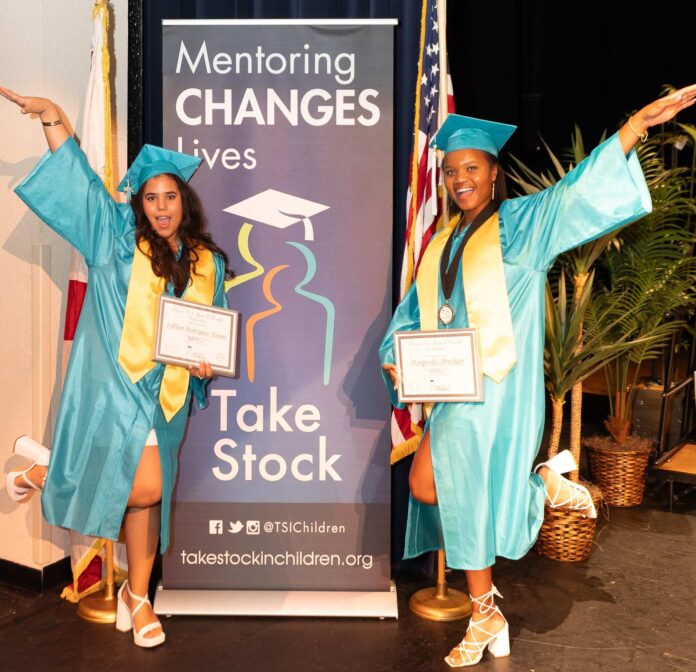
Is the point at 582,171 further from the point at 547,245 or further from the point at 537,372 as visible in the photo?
the point at 537,372

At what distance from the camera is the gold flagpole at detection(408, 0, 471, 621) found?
315 cm

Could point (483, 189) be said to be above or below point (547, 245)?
above

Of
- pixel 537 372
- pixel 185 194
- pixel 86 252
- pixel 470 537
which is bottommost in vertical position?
pixel 470 537

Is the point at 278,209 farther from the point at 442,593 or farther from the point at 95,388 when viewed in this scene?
the point at 442,593

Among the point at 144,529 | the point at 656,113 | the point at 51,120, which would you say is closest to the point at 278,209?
the point at 51,120

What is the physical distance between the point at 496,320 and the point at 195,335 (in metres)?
0.97

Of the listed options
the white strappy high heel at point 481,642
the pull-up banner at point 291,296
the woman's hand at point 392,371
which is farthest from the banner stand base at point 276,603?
the woman's hand at point 392,371

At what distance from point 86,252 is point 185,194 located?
381 mm

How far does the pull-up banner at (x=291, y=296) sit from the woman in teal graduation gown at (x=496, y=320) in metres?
0.40

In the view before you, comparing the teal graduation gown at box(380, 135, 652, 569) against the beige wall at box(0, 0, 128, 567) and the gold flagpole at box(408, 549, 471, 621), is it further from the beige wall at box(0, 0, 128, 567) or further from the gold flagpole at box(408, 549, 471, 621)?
the beige wall at box(0, 0, 128, 567)

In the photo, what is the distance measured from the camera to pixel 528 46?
24.3ft

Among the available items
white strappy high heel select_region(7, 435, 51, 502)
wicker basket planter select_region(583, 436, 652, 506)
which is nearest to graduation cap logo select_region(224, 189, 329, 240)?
white strappy high heel select_region(7, 435, 51, 502)

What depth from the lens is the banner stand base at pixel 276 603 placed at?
3.18 meters

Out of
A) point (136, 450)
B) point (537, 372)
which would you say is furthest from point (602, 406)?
point (136, 450)
